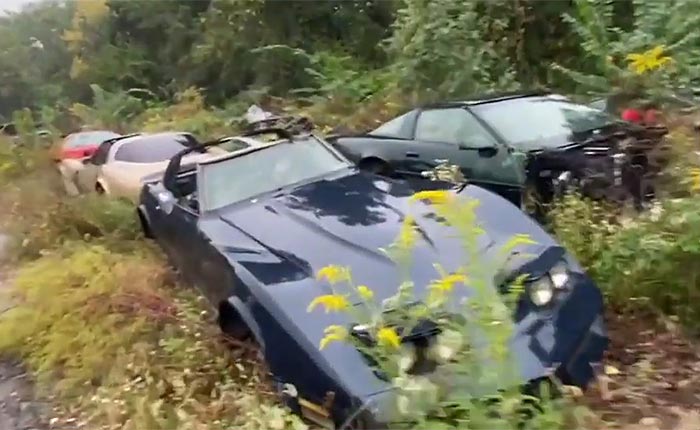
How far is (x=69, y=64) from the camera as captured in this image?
107ft

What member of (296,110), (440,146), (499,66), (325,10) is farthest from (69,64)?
(440,146)

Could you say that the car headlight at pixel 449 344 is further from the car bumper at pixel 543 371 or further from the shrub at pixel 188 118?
the shrub at pixel 188 118

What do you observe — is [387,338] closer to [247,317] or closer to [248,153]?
[247,317]

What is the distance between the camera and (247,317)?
447cm

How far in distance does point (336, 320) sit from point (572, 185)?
2.93m

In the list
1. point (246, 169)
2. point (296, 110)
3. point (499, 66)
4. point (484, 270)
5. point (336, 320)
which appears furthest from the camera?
point (296, 110)

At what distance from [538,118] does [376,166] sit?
1.59 m

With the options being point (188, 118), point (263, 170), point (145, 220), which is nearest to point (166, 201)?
point (263, 170)

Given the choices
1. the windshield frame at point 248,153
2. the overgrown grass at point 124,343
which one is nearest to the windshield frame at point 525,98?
the windshield frame at point 248,153

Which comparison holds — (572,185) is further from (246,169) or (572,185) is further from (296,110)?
(296,110)

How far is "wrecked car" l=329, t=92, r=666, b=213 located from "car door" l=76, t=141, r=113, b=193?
418 cm

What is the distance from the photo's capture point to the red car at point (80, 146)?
41.8 ft

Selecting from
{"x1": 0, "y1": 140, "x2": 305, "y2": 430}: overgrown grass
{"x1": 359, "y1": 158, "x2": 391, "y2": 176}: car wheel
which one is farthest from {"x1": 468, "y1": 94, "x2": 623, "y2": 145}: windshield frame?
{"x1": 0, "y1": 140, "x2": 305, "y2": 430}: overgrown grass

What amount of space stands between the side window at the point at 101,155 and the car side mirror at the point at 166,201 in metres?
4.81
